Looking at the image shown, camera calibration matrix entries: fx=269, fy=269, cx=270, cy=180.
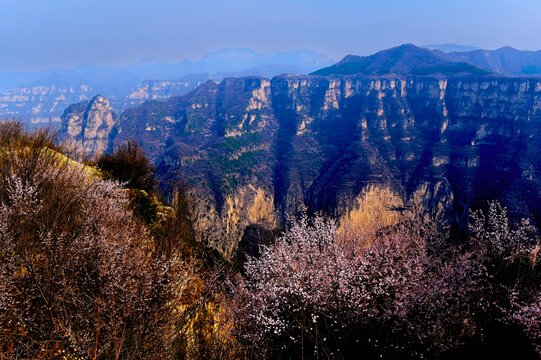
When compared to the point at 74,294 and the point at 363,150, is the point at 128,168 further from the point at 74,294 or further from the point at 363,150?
the point at 363,150

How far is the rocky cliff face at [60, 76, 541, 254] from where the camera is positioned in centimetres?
8256

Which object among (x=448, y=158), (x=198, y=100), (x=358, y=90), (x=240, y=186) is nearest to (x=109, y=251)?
(x=240, y=186)

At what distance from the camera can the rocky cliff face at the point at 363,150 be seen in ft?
271

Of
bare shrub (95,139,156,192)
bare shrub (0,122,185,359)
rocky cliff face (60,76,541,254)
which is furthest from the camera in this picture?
rocky cliff face (60,76,541,254)

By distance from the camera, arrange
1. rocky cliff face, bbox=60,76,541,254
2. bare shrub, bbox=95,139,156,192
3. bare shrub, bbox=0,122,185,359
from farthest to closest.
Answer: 1. rocky cliff face, bbox=60,76,541,254
2. bare shrub, bbox=95,139,156,192
3. bare shrub, bbox=0,122,185,359

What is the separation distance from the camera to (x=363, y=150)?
364 ft

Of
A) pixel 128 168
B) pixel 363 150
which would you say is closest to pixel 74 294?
pixel 128 168

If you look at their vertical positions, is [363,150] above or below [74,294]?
below

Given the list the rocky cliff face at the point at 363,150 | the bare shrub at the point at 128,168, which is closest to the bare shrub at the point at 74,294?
the bare shrub at the point at 128,168

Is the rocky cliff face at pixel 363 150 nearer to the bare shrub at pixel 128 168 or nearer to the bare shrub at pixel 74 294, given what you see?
the bare shrub at pixel 128 168

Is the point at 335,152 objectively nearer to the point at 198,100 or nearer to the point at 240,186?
the point at 240,186

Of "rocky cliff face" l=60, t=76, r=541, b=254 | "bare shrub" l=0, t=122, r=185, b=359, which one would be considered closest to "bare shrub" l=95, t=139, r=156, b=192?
"bare shrub" l=0, t=122, r=185, b=359

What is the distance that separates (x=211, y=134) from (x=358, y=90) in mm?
88672

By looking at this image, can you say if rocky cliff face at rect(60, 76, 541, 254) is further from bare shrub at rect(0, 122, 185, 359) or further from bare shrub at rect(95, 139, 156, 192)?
bare shrub at rect(0, 122, 185, 359)
